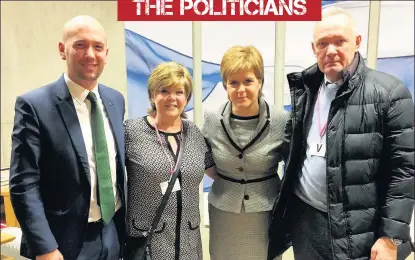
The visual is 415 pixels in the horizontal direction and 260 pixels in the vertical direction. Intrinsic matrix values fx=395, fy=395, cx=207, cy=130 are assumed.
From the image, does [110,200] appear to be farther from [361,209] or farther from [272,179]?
[361,209]

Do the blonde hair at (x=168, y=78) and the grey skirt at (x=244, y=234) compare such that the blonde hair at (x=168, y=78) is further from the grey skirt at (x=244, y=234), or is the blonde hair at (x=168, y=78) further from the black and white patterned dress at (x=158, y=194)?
the grey skirt at (x=244, y=234)

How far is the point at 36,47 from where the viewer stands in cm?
239

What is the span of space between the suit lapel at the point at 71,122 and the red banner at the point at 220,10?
1.14 ft

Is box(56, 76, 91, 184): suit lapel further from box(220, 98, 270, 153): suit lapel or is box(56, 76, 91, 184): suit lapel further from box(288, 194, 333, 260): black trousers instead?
box(288, 194, 333, 260): black trousers

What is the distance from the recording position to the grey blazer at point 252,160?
1.62m

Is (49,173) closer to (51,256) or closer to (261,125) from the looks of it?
(51,256)

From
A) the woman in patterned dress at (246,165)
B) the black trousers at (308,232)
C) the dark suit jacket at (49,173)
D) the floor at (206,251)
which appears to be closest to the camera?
the dark suit jacket at (49,173)

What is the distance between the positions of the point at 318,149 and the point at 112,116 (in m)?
0.75

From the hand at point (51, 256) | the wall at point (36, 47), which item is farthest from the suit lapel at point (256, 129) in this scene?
the wall at point (36, 47)

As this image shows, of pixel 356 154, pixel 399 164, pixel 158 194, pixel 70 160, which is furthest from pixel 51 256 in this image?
pixel 399 164

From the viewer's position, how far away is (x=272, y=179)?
1.68 meters

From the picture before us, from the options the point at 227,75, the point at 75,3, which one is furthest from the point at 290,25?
the point at 75,3

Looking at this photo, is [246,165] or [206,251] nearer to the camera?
[246,165]

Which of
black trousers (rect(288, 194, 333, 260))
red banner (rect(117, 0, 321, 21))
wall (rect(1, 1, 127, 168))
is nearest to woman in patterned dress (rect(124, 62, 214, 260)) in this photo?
red banner (rect(117, 0, 321, 21))
